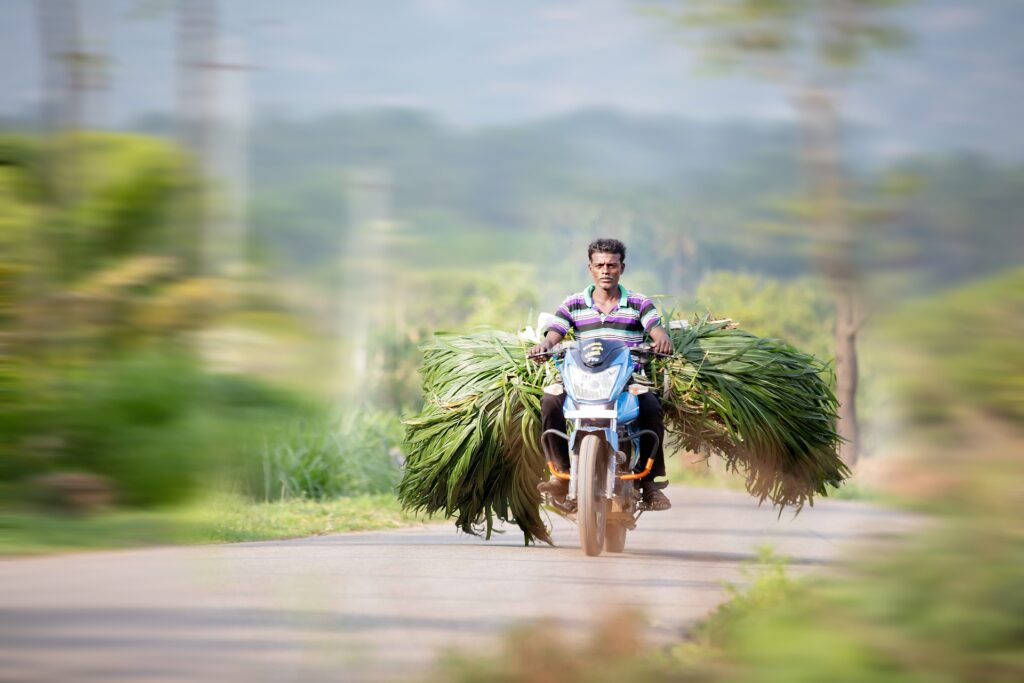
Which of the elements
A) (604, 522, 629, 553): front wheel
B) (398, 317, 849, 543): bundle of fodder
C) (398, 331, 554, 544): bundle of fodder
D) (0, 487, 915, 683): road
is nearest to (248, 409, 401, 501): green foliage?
(398, 331, 554, 544): bundle of fodder

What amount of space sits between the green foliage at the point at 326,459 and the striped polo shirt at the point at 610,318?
348 cm

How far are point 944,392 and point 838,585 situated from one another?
2.63 ft

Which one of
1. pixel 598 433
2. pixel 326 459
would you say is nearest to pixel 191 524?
pixel 598 433

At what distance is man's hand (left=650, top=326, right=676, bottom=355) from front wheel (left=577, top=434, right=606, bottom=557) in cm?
77

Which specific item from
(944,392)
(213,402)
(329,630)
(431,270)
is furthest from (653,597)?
(431,270)

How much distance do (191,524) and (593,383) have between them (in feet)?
8.42

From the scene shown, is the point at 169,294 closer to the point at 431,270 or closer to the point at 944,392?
the point at 431,270

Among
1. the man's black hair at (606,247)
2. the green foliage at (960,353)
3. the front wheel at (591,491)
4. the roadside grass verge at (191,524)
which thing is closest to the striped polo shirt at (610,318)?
the man's black hair at (606,247)

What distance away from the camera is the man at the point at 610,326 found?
736 centimetres

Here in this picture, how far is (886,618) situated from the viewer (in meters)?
3.17

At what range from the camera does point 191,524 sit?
7113 mm

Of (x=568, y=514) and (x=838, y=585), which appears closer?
(x=838, y=585)

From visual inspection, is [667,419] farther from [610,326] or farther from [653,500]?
[610,326]

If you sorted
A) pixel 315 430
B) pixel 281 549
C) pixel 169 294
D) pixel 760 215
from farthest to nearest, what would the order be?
pixel 315 430
pixel 169 294
pixel 281 549
pixel 760 215
